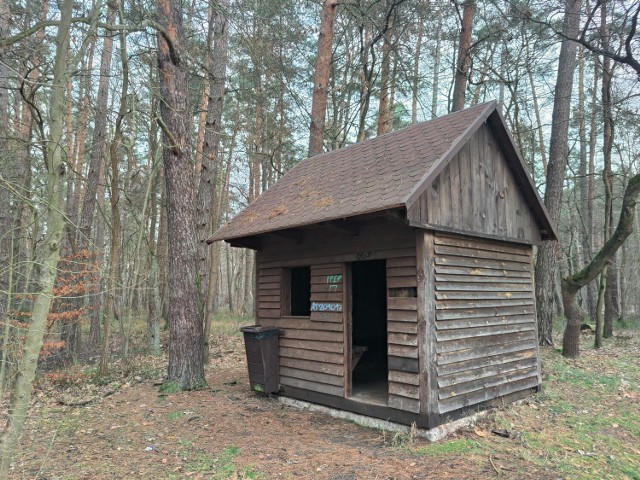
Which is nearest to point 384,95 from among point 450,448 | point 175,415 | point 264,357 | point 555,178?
point 555,178

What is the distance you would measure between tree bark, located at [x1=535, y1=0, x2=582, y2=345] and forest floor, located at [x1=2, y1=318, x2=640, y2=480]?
2.60m

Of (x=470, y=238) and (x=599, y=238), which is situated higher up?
(x=599, y=238)

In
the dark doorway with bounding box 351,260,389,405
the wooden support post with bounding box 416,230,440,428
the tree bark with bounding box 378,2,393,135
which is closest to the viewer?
the wooden support post with bounding box 416,230,440,428

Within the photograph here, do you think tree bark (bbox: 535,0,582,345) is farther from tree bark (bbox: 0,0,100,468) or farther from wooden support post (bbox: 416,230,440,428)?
tree bark (bbox: 0,0,100,468)

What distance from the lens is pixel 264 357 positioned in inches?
279

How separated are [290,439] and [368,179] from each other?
364 cm

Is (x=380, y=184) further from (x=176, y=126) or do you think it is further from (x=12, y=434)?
(x=12, y=434)

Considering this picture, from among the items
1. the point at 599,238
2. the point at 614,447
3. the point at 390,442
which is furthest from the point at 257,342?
the point at 599,238

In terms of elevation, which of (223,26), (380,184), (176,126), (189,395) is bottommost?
(189,395)

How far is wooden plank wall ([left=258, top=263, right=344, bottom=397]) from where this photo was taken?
6.28 m

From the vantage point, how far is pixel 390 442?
16.9 ft

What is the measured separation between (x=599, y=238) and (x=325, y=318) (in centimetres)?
3559

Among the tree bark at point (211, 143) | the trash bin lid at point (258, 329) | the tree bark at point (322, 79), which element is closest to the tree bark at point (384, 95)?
the tree bark at point (322, 79)

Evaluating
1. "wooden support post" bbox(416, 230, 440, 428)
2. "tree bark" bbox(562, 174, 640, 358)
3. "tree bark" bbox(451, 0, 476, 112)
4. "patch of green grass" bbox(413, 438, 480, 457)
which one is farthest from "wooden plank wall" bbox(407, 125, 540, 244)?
"tree bark" bbox(451, 0, 476, 112)
